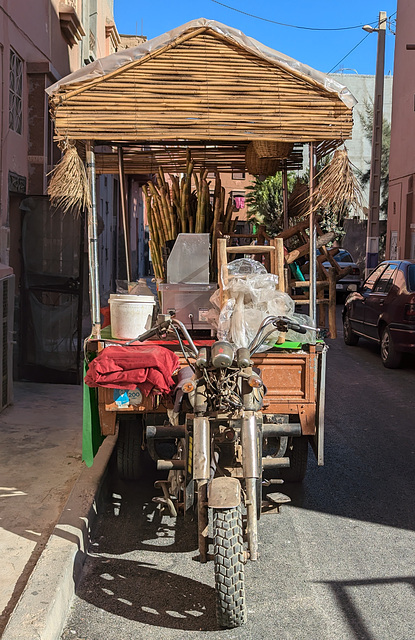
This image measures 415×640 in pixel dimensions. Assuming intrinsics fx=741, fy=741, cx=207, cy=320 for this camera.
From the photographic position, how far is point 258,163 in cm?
797

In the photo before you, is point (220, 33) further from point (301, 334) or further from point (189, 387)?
point (189, 387)

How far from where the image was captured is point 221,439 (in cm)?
426

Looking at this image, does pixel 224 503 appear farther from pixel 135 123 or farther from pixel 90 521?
pixel 135 123

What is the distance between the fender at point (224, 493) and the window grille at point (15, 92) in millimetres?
8399

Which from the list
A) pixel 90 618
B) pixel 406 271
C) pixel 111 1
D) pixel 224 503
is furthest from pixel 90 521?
pixel 111 1

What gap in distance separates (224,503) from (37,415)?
175 inches

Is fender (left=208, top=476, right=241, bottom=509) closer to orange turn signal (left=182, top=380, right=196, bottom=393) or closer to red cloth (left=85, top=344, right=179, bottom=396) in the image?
orange turn signal (left=182, top=380, right=196, bottom=393)

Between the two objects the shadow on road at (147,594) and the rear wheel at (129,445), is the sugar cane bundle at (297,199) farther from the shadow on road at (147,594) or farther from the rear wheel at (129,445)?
the shadow on road at (147,594)

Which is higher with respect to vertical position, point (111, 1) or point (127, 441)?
point (111, 1)

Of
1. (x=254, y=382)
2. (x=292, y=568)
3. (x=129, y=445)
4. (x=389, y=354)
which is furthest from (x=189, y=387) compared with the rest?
(x=389, y=354)

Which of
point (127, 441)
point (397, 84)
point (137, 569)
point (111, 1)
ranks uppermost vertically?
point (111, 1)

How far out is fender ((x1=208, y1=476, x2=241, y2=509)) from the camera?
3.74 metres

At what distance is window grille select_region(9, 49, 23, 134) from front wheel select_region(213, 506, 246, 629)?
864 centimetres

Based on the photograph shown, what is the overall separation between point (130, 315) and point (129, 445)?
1026 mm
